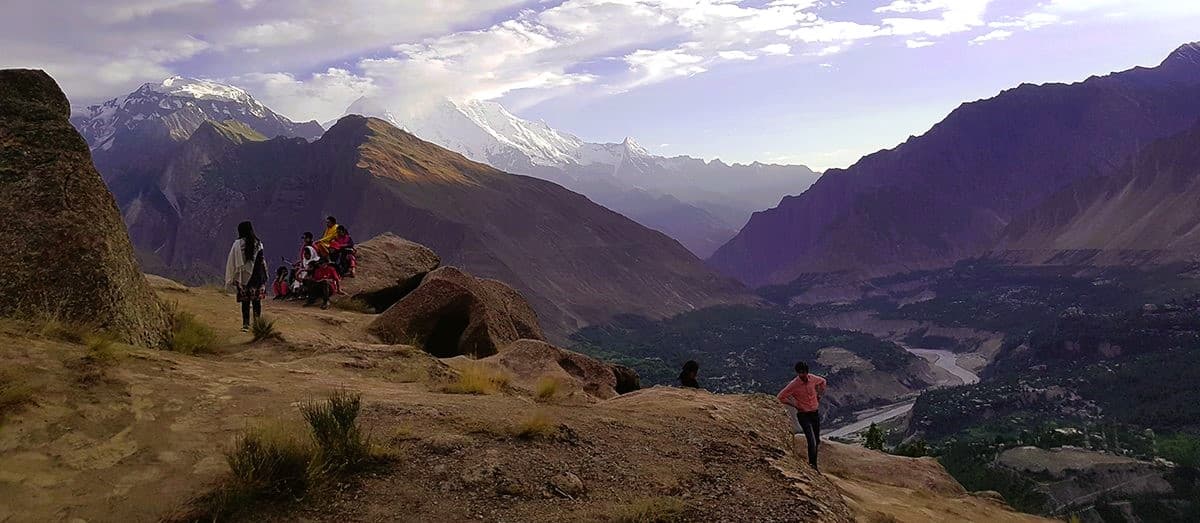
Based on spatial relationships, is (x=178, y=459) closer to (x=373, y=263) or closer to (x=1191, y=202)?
(x=373, y=263)

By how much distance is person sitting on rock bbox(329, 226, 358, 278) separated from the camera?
59.9 ft

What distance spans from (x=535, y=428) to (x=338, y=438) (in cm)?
205

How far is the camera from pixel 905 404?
10231 cm

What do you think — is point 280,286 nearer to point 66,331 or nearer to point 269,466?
point 66,331

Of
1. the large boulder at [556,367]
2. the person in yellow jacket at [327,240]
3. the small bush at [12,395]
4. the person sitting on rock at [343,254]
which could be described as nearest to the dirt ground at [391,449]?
the small bush at [12,395]

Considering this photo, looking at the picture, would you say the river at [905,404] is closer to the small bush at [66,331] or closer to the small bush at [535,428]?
the small bush at [535,428]

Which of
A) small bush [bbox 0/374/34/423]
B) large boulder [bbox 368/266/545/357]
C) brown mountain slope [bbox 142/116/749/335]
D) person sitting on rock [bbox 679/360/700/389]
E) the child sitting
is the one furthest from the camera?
brown mountain slope [bbox 142/116/749/335]

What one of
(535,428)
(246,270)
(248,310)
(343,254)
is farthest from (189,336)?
(343,254)

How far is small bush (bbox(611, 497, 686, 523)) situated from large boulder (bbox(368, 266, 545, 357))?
10.1m

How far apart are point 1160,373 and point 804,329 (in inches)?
2788

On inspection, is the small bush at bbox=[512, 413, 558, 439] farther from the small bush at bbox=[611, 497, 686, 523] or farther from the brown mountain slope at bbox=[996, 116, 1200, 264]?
the brown mountain slope at bbox=[996, 116, 1200, 264]

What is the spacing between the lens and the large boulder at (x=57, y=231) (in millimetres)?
7637

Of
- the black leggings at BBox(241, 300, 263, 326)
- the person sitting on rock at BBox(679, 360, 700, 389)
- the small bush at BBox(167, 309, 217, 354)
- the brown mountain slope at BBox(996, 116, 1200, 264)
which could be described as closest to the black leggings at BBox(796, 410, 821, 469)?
the person sitting on rock at BBox(679, 360, 700, 389)

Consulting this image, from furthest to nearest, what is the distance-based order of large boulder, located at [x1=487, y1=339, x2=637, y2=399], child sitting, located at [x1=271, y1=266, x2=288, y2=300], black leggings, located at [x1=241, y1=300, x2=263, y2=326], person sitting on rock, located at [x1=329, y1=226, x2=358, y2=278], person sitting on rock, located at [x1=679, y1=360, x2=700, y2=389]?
person sitting on rock, located at [x1=329, y1=226, x2=358, y2=278] → child sitting, located at [x1=271, y1=266, x2=288, y2=300] → large boulder, located at [x1=487, y1=339, x2=637, y2=399] → person sitting on rock, located at [x1=679, y1=360, x2=700, y2=389] → black leggings, located at [x1=241, y1=300, x2=263, y2=326]
